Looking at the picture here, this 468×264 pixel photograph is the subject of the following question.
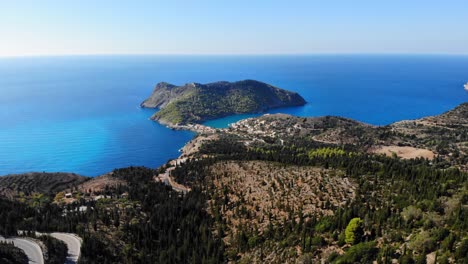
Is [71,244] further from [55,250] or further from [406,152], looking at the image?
[406,152]

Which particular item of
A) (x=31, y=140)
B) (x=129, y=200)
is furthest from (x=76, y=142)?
(x=129, y=200)

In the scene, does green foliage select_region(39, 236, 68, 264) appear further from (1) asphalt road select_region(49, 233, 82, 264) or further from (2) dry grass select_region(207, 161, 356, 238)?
(2) dry grass select_region(207, 161, 356, 238)

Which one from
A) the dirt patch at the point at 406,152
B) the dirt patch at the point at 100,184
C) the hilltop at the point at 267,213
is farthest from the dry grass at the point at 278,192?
the dirt patch at the point at 406,152

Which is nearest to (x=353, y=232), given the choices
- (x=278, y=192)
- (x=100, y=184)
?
(x=278, y=192)

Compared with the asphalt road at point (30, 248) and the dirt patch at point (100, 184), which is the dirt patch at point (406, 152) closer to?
the dirt patch at point (100, 184)

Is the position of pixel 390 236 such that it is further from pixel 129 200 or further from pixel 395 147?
pixel 395 147

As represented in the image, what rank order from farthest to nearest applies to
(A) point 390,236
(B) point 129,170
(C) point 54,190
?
(B) point 129,170, (C) point 54,190, (A) point 390,236
